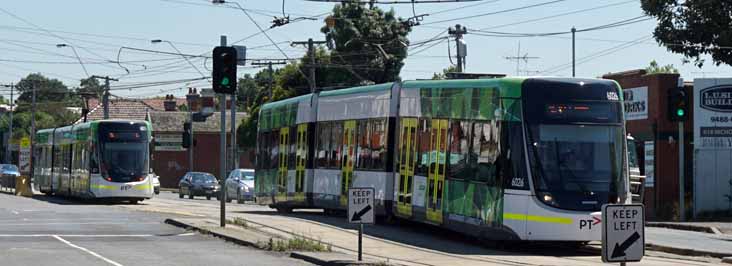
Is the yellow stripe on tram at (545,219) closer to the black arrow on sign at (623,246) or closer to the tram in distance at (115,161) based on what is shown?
the black arrow on sign at (623,246)

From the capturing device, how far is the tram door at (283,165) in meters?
34.7

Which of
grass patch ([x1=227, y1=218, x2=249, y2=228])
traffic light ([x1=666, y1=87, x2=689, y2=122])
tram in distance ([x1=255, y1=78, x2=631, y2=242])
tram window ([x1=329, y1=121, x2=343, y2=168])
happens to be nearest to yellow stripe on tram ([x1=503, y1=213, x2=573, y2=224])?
tram in distance ([x1=255, y1=78, x2=631, y2=242])

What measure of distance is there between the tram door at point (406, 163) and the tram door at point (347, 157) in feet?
9.78

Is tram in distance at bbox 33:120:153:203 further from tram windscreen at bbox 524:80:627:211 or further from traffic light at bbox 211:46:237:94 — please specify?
tram windscreen at bbox 524:80:627:211

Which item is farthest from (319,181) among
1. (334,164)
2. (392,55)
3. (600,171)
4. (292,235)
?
(392,55)

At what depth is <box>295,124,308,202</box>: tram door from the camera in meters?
33.0

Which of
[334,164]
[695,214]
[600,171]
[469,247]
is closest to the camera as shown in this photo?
[600,171]

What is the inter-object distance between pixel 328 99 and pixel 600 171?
11.2 meters

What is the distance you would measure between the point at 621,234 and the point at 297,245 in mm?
10564

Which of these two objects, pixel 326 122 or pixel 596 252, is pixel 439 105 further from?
pixel 326 122

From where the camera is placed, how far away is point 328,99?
31672 mm

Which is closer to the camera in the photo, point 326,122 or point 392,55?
point 326,122

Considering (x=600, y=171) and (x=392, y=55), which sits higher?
(x=392, y=55)

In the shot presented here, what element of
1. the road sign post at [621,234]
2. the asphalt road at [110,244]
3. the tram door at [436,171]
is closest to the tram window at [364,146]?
the tram door at [436,171]
